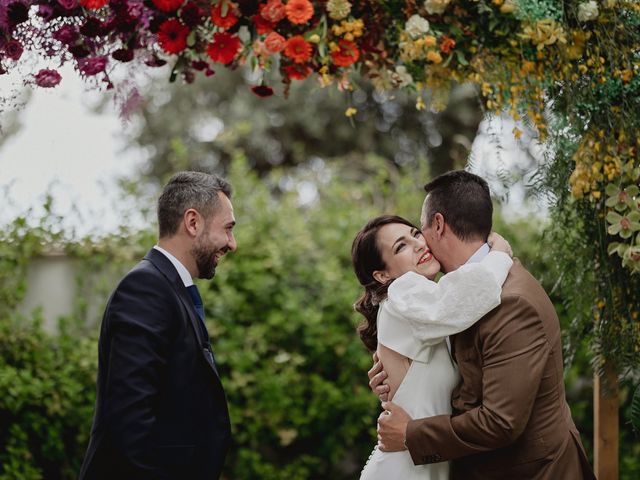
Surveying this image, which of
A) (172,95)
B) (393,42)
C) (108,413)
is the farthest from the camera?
(172,95)

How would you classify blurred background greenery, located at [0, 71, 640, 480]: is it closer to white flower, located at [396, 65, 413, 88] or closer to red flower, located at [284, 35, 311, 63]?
white flower, located at [396, 65, 413, 88]

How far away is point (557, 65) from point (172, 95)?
1274 cm

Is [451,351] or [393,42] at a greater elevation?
[393,42]

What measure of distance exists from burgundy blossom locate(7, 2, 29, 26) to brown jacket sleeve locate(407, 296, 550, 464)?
1.99 meters

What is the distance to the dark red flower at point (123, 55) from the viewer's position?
9.79 feet

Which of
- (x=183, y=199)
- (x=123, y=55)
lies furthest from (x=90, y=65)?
(x=183, y=199)

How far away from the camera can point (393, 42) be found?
11.0 feet

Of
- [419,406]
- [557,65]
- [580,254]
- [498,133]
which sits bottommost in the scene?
[419,406]

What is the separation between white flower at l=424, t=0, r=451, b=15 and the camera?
3033 mm

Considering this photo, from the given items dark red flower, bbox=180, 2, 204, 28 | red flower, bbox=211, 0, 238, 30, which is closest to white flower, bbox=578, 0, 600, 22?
red flower, bbox=211, 0, 238, 30

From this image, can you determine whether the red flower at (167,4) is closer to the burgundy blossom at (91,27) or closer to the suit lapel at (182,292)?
the burgundy blossom at (91,27)

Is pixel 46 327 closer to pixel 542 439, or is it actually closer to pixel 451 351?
pixel 451 351

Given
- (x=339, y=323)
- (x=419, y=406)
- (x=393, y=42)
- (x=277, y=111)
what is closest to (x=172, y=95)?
(x=277, y=111)

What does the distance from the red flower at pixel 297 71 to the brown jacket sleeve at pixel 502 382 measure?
1.34 meters
